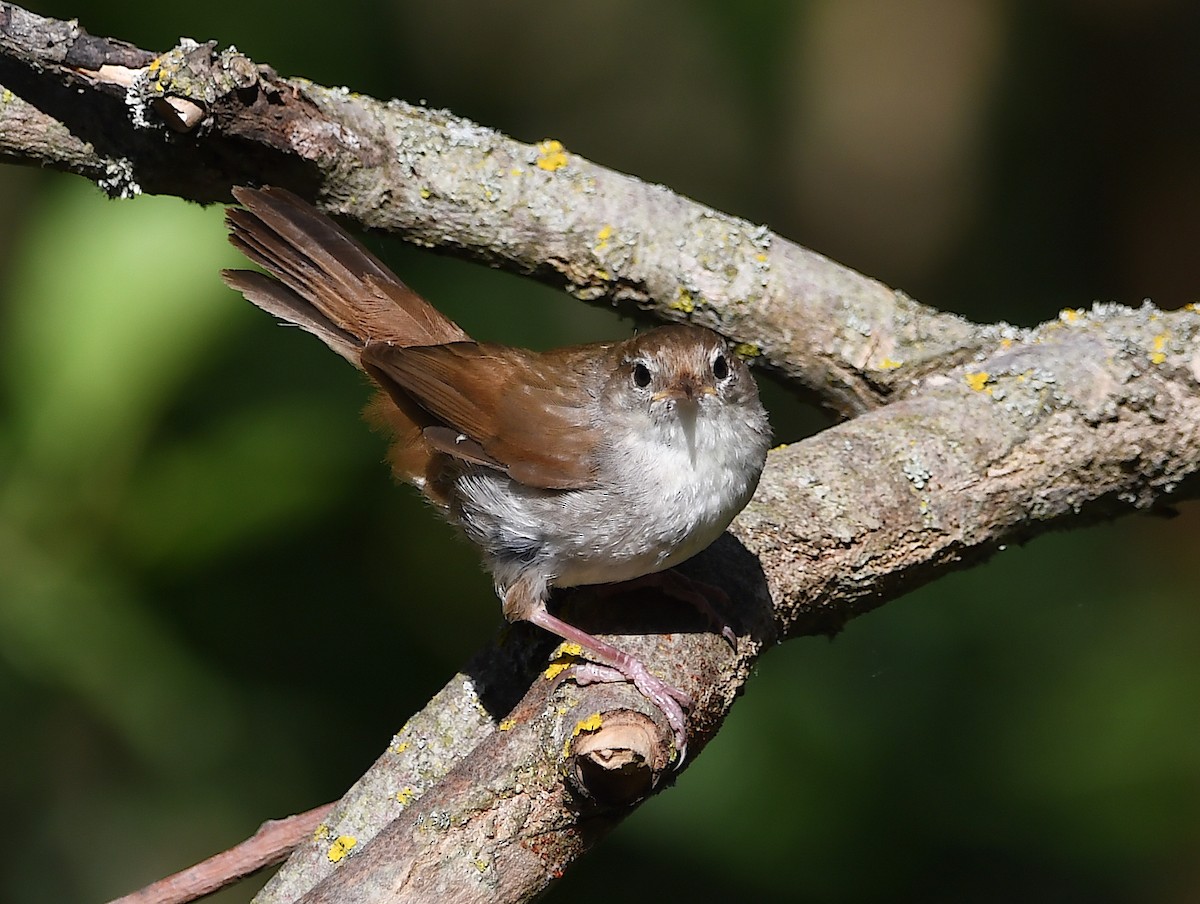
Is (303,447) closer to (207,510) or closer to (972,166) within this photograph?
(207,510)

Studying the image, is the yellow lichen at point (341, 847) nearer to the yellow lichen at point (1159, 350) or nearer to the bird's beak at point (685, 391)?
the bird's beak at point (685, 391)

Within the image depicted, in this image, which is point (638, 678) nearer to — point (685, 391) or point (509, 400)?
point (685, 391)

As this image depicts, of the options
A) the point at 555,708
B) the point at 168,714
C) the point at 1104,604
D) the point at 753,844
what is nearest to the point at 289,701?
the point at 168,714

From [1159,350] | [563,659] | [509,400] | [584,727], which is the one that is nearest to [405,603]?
[509,400]

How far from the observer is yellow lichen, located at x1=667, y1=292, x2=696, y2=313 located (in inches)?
132

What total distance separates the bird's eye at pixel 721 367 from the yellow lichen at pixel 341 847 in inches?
54.8

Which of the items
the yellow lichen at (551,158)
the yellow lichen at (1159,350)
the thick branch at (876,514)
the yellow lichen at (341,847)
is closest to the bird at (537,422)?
the thick branch at (876,514)

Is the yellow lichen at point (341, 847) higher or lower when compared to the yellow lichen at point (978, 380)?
lower

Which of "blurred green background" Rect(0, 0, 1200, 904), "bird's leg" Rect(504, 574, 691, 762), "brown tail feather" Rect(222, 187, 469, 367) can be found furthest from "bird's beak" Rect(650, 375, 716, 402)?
"blurred green background" Rect(0, 0, 1200, 904)

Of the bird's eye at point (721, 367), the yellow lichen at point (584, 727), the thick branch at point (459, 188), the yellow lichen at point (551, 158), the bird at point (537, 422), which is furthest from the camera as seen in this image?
the yellow lichen at point (551, 158)

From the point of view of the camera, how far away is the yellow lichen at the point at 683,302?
11.0ft

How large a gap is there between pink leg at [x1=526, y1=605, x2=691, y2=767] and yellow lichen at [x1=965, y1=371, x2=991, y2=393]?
4.33 ft

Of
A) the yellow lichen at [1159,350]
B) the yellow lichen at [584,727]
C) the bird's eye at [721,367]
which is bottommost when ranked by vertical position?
the yellow lichen at [584,727]

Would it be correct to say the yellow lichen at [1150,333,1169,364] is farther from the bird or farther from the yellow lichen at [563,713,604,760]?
the yellow lichen at [563,713,604,760]
